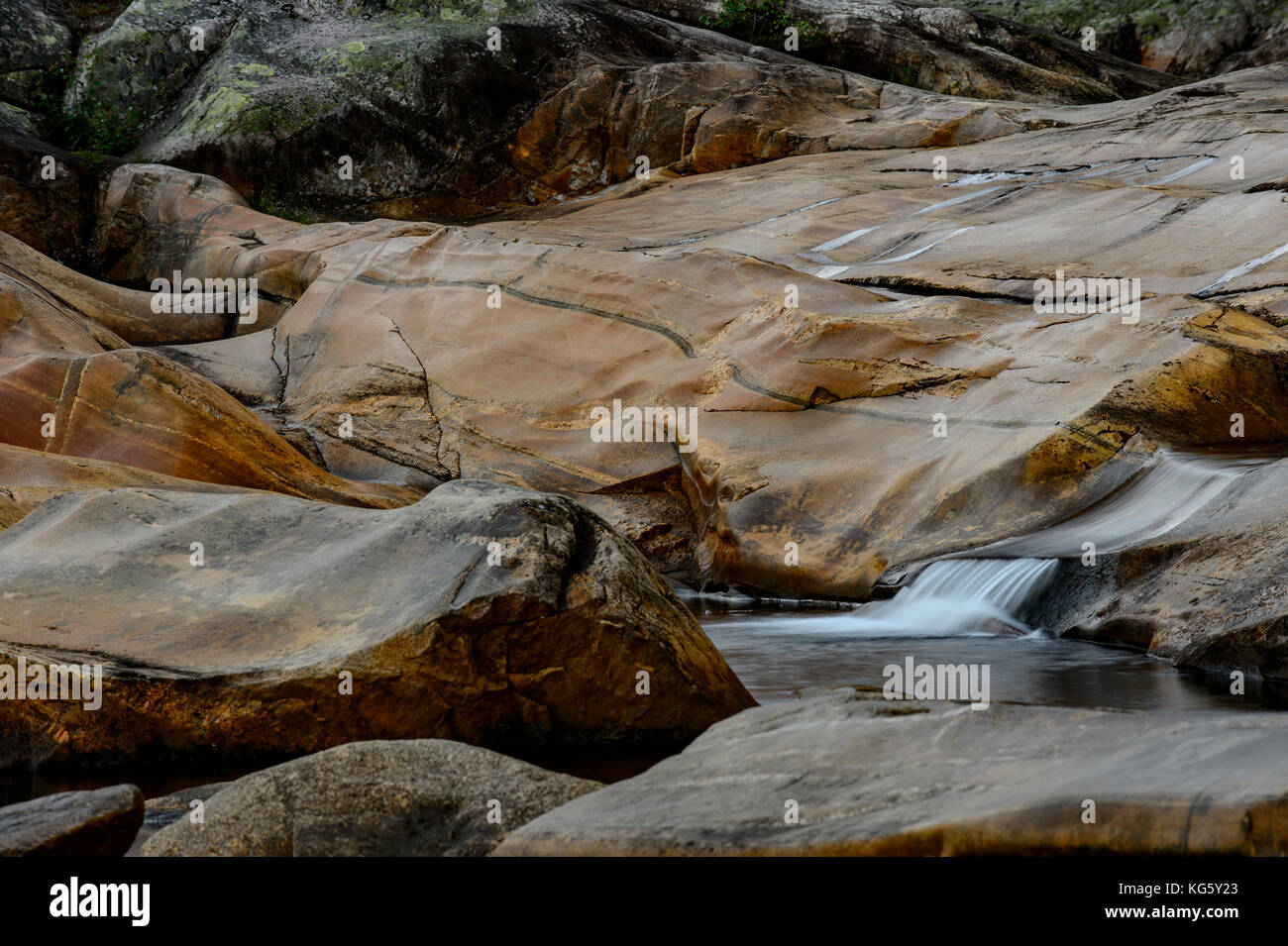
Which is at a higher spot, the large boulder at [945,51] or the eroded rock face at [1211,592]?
the large boulder at [945,51]

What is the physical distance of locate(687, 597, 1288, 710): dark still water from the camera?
605 cm

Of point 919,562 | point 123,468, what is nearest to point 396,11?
point 123,468

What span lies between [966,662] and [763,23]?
56.9 feet

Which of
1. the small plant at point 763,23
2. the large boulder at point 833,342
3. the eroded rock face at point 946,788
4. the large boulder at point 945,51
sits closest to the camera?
the eroded rock face at point 946,788

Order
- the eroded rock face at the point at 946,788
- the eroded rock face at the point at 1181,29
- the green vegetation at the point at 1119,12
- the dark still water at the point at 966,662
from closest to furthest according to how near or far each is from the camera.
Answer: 1. the eroded rock face at the point at 946,788
2. the dark still water at the point at 966,662
3. the eroded rock face at the point at 1181,29
4. the green vegetation at the point at 1119,12

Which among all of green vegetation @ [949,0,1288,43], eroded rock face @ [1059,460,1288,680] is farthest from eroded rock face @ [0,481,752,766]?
green vegetation @ [949,0,1288,43]

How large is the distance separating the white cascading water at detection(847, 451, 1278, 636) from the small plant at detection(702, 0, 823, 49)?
15.2 m

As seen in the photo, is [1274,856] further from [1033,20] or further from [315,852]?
[1033,20]

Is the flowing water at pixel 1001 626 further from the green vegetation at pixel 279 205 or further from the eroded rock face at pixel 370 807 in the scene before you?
the green vegetation at pixel 279 205

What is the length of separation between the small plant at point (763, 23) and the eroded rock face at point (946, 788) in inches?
770

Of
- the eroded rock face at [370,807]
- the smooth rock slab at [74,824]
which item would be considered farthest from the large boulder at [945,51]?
the smooth rock slab at [74,824]

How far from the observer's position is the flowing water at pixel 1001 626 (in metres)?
6.64

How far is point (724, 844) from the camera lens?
295 cm
